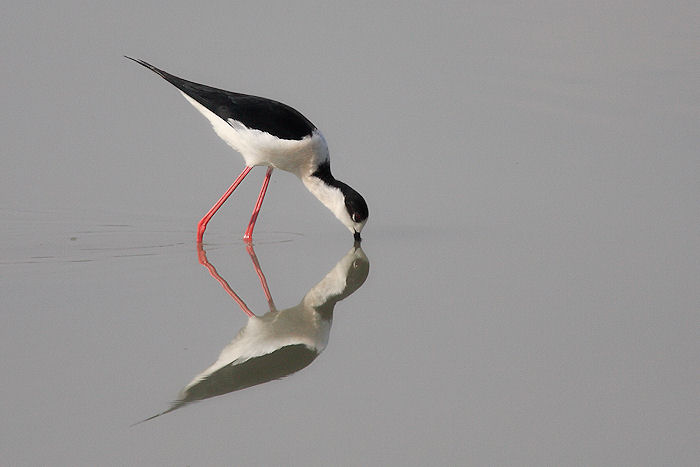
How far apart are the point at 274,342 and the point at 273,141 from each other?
5.54 ft

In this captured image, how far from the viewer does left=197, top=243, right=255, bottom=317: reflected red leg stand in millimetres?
4707

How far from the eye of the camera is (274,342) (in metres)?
4.31

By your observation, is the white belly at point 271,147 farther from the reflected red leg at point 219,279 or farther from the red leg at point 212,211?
the reflected red leg at point 219,279

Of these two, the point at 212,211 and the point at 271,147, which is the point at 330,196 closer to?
the point at 271,147

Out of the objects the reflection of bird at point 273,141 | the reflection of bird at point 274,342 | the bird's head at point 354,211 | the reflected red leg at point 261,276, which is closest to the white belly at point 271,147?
the reflection of bird at point 273,141

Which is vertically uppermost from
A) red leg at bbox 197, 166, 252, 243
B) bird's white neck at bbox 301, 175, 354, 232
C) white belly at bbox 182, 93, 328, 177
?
white belly at bbox 182, 93, 328, 177

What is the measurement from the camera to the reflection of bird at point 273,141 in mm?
5703

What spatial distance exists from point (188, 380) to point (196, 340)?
1.40 ft

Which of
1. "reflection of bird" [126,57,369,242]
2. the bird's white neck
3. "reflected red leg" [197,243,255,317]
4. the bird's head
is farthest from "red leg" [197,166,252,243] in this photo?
the bird's head

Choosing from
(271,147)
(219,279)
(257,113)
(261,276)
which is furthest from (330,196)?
(219,279)

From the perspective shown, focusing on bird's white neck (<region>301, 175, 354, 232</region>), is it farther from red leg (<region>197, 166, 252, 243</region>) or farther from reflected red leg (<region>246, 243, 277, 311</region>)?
reflected red leg (<region>246, 243, 277, 311</region>)

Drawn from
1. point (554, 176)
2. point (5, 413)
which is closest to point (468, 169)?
point (554, 176)

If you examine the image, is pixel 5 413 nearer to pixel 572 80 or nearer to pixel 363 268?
pixel 363 268

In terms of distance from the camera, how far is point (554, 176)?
6.73 metres
